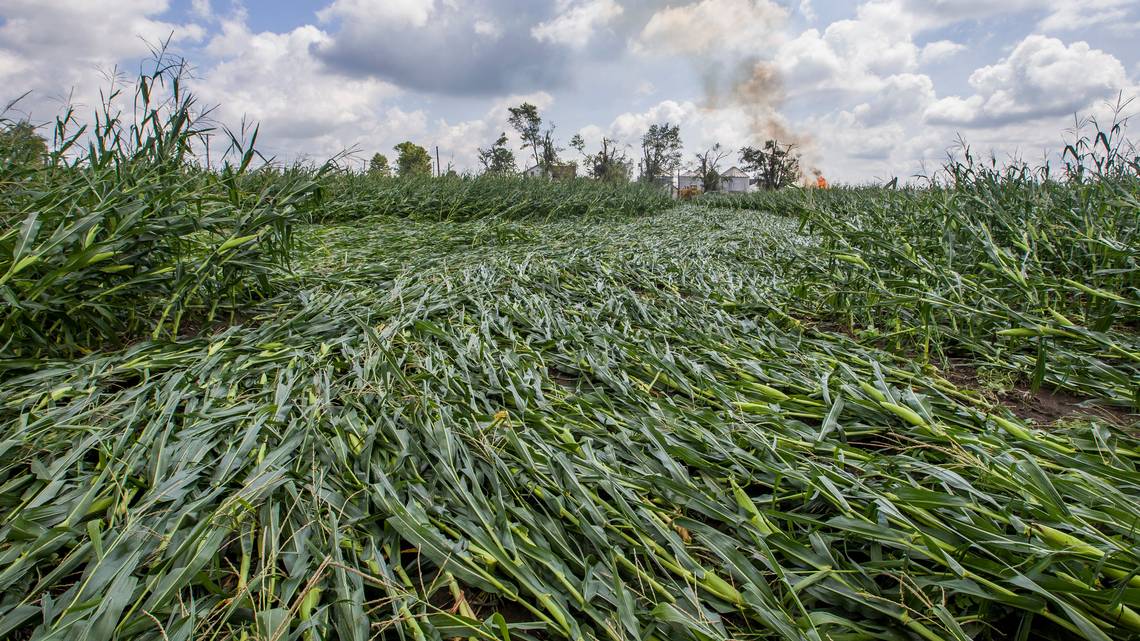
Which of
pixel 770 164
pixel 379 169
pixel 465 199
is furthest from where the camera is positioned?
pixel 770 164

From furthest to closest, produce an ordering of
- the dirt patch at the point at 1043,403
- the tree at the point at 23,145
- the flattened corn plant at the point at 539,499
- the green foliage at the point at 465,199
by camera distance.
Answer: the green foliage at the point at 465,199 → the tree at the point at 23,145 → the dirt patch at the point at 1043,403 → the flattened corn plant at the point at 539,499

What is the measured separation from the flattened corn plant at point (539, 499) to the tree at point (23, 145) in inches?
42.7

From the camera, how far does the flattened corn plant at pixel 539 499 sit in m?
0.81

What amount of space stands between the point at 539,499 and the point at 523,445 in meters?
0.13

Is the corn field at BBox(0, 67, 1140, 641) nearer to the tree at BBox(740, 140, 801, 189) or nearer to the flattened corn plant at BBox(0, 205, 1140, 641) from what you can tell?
the flattened corn plant at BBox(0, 205, 1140, 641)

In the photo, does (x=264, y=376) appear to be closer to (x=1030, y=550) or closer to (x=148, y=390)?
(x=148, y=390)

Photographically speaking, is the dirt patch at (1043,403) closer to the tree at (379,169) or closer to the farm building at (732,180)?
the tree at (379,169)

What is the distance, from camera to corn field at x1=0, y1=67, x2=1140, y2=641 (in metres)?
0.83

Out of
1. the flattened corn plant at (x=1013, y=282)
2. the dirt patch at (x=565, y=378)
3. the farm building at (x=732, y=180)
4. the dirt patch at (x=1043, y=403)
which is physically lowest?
the dirt patch at (x=1043, y=403)

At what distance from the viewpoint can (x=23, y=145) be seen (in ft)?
7.36

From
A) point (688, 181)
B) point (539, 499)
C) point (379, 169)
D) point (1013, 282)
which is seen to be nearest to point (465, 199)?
point (379, 169)

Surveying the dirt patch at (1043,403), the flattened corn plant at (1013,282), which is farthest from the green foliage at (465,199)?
the dirt patch at (1043,403)

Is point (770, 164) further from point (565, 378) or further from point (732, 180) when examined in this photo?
point (565, 378)

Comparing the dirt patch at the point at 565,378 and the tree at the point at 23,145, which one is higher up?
the tree at the point at 23,145
